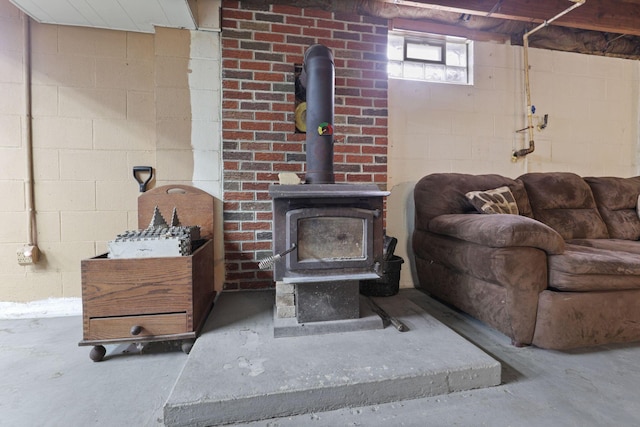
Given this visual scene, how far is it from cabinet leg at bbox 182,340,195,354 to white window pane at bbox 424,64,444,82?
8.56 feet

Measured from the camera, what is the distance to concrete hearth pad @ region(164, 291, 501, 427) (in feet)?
3.22

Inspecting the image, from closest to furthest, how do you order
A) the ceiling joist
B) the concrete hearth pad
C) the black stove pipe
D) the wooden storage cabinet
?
the concrete hearth pad
the wooden storage cabinet
the black stove pipe
the ceiling joist

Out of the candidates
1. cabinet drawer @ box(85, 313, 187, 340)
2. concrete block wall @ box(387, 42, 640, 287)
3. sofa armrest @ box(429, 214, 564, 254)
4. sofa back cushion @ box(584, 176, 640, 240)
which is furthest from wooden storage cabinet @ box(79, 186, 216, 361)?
sofa back cushion @ box(584, 176, 640, 240)

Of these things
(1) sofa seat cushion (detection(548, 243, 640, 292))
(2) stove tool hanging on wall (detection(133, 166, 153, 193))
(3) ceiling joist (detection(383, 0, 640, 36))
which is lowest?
(1) sofa seat cushion (detection(548, 243, 640, 292))

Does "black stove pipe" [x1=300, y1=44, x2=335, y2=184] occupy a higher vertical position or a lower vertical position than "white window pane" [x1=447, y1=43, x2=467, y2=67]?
lower

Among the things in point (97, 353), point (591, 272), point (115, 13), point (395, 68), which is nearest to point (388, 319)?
point (591, 272)

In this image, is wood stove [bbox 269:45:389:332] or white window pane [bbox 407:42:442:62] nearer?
wood stove [bbox 269:45:389:332]

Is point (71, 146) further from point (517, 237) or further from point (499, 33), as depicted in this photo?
point (499, 33)

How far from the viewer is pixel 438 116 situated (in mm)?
2379

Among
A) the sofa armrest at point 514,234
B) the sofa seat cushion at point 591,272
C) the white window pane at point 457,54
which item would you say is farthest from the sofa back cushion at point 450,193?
the white window pane at point 457,54

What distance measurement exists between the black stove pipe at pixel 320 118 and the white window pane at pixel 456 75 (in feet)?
4.69

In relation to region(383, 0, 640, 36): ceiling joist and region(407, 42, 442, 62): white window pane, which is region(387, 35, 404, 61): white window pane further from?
region(383, 0, 640, 36): ceiling joist

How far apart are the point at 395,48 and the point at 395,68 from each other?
172 mm

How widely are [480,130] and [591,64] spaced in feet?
4.39
